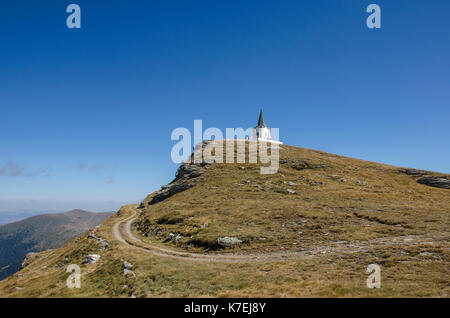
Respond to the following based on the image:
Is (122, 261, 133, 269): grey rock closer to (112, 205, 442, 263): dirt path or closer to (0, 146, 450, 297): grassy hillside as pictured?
(0, 146, 450, 297): grassy hillside

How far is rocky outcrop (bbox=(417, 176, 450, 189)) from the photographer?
54.7m

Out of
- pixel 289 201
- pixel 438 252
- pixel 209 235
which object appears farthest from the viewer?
pixel 289 201

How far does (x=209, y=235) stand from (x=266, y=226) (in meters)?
8.45

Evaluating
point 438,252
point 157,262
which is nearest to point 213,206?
point 157,262

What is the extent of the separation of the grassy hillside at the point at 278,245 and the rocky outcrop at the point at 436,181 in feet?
10.5

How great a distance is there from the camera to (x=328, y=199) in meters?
42.0

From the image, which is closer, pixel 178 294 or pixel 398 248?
pixel 178 294

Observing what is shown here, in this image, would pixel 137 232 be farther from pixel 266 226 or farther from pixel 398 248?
pixel 398 248
